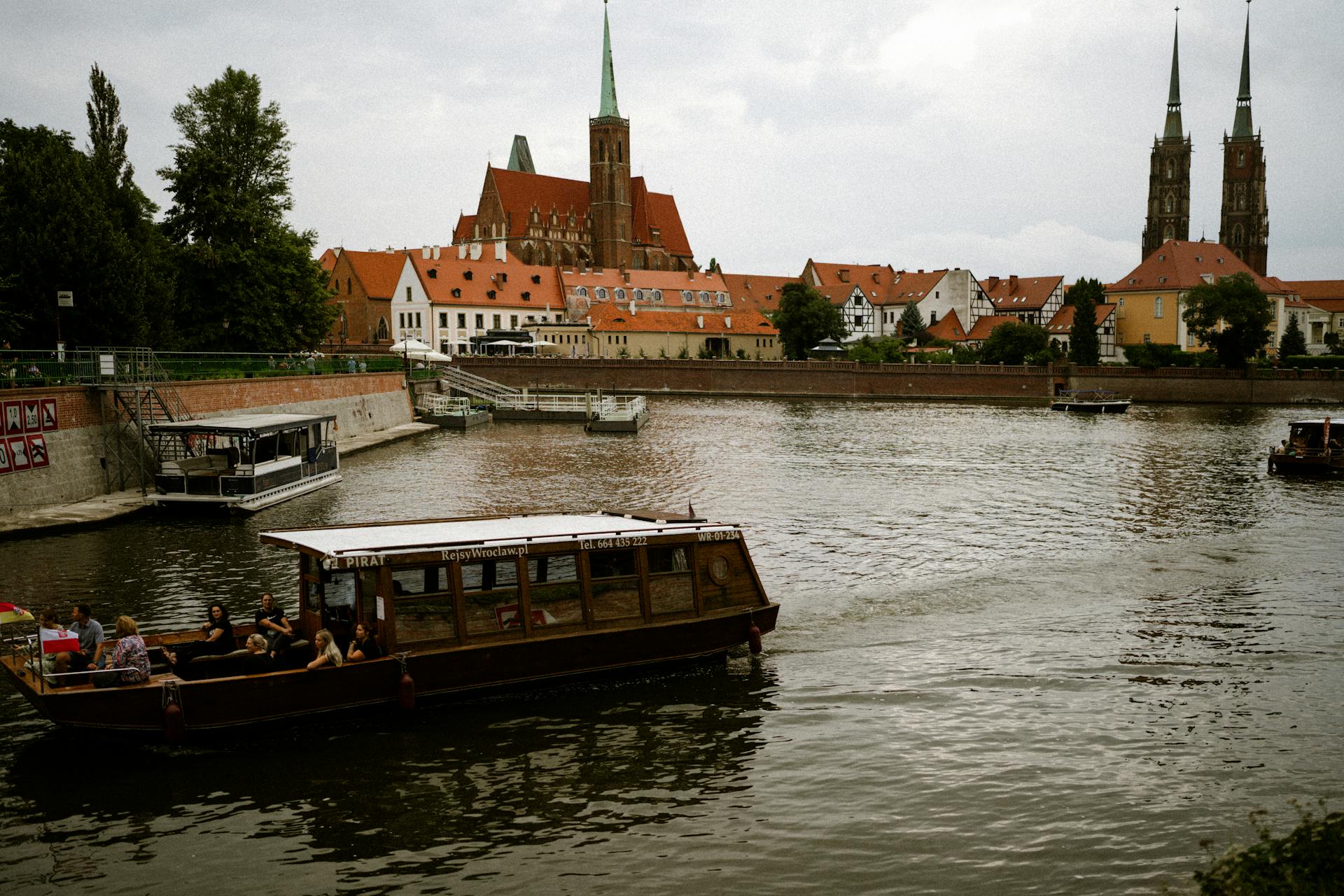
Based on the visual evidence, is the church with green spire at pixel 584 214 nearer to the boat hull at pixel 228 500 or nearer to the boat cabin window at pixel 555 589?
the boat hull at pixel 228 500

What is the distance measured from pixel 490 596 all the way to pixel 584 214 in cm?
14222

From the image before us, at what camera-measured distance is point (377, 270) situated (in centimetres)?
12019

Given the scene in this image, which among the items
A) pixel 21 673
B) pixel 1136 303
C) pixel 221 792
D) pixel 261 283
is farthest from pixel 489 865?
pixel 1136 303

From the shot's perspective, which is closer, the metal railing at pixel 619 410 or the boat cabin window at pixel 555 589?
the boat cabin window at pixel 555 589

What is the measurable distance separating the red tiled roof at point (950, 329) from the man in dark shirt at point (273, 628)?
4946 inches

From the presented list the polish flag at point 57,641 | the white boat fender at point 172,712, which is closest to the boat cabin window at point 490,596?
the white boat fender at point 172,712

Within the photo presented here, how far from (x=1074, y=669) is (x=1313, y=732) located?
11.9 ft

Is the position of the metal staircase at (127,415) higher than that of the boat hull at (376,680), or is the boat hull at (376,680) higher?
the metal staircase at (127,415)

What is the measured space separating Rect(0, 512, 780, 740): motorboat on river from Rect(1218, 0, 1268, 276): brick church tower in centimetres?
16394

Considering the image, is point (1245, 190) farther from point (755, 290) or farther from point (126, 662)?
point (126, 662)

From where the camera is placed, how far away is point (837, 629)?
20.2 metres

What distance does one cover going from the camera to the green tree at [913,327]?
134500 millimetres

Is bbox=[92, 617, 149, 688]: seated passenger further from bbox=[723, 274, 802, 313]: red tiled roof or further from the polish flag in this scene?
bbox=[723, 274, 802, 313]: red tiled roof

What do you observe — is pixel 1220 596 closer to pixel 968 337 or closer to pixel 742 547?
pixel 742 547
